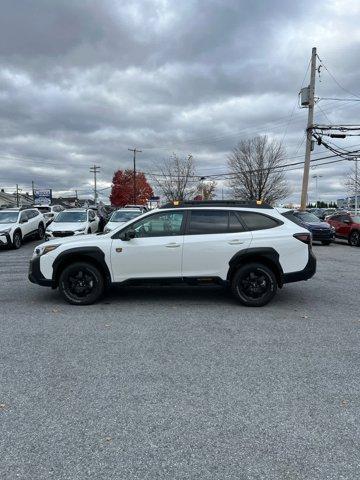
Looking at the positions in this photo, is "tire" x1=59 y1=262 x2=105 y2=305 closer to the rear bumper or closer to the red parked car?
the rear bumper

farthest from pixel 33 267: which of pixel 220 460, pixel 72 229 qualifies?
pixel 72 229

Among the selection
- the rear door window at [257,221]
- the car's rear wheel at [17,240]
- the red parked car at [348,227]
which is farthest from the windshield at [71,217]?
the red parked car at [348,227]

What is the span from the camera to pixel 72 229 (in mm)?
16469

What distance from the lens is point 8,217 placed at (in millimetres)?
18141

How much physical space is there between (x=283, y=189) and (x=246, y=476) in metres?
44.2

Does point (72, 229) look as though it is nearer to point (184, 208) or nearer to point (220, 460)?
point (184, 208)

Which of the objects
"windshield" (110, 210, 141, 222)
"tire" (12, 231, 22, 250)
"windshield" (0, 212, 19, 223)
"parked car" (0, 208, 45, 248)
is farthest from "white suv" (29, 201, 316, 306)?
"windshield" (0, 212, 19, 223)

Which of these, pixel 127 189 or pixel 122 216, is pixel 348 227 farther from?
pixel 127 189

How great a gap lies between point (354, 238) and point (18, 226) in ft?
50.3

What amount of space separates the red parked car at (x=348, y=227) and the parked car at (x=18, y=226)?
15008mm

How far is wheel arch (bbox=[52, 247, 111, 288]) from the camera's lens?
7012 millimetres

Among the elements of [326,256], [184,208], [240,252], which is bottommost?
[326,256]

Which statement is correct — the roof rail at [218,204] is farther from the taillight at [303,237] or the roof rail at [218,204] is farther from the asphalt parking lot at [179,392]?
the asphalt parking lot at [179,392]

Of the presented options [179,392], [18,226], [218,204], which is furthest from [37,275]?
[18,226]
